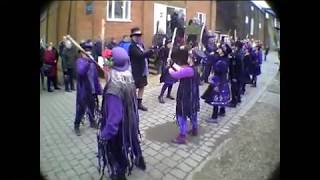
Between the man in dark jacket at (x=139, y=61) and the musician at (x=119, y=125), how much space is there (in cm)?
2

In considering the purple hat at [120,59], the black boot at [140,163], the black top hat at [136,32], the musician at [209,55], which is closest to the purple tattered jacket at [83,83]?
the purple hat at [120,59]

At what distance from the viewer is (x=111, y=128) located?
1.21 meters

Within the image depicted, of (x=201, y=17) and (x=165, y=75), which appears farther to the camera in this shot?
(x=201, y=17)

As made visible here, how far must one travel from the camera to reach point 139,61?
117 cm

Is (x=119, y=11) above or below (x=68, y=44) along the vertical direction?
above

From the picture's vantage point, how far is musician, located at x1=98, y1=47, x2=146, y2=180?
1188 mm

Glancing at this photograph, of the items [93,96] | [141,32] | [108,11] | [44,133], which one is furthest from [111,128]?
[108,11]

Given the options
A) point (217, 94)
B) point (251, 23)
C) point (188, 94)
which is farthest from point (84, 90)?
point (251, 23)

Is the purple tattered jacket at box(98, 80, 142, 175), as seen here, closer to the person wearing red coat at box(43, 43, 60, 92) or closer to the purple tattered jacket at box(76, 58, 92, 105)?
the purple tattered jacket at box(76, 58, 92, 105)

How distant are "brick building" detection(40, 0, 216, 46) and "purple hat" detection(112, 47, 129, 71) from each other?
0.20ft

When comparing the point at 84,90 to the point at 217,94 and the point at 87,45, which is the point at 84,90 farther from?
the point at 217,94

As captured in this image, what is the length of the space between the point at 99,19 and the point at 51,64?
27 cm
